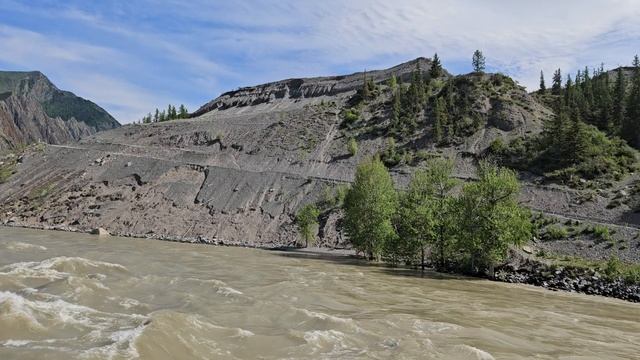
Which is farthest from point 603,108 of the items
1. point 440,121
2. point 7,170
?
point 7,170

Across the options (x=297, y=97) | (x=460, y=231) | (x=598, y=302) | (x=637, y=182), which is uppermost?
(x=297, y=97)

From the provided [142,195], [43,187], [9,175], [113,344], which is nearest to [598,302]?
[113,344]

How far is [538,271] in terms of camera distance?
4262 cm

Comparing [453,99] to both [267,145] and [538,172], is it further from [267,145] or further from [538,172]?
[267,145]

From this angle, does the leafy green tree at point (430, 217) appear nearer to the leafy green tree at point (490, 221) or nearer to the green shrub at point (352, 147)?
the leafy green tree at point (490, 221)

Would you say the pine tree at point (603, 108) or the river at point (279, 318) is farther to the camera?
the pine tree at point (603, 108)

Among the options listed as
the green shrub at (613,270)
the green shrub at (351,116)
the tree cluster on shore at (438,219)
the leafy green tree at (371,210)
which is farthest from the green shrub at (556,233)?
the green shrub at (351,116)

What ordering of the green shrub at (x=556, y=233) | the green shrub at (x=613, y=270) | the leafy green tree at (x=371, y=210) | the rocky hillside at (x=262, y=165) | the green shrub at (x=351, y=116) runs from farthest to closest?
the green shrub at (x=351, y=116) < the rocky hillside at (x=262, y=165) < the green shrub at (x=556, y=233) < the leafy green tree at (x=371, y=210) < the green shrub at (x=613, y=270)

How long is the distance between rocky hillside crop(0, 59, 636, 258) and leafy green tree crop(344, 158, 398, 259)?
17.0 m

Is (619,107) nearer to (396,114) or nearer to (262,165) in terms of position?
(396,114)

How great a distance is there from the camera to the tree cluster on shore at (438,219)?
4234 centimetres

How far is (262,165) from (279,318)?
270 feet

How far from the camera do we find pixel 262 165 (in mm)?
100688

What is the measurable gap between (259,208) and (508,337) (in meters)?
66.6
